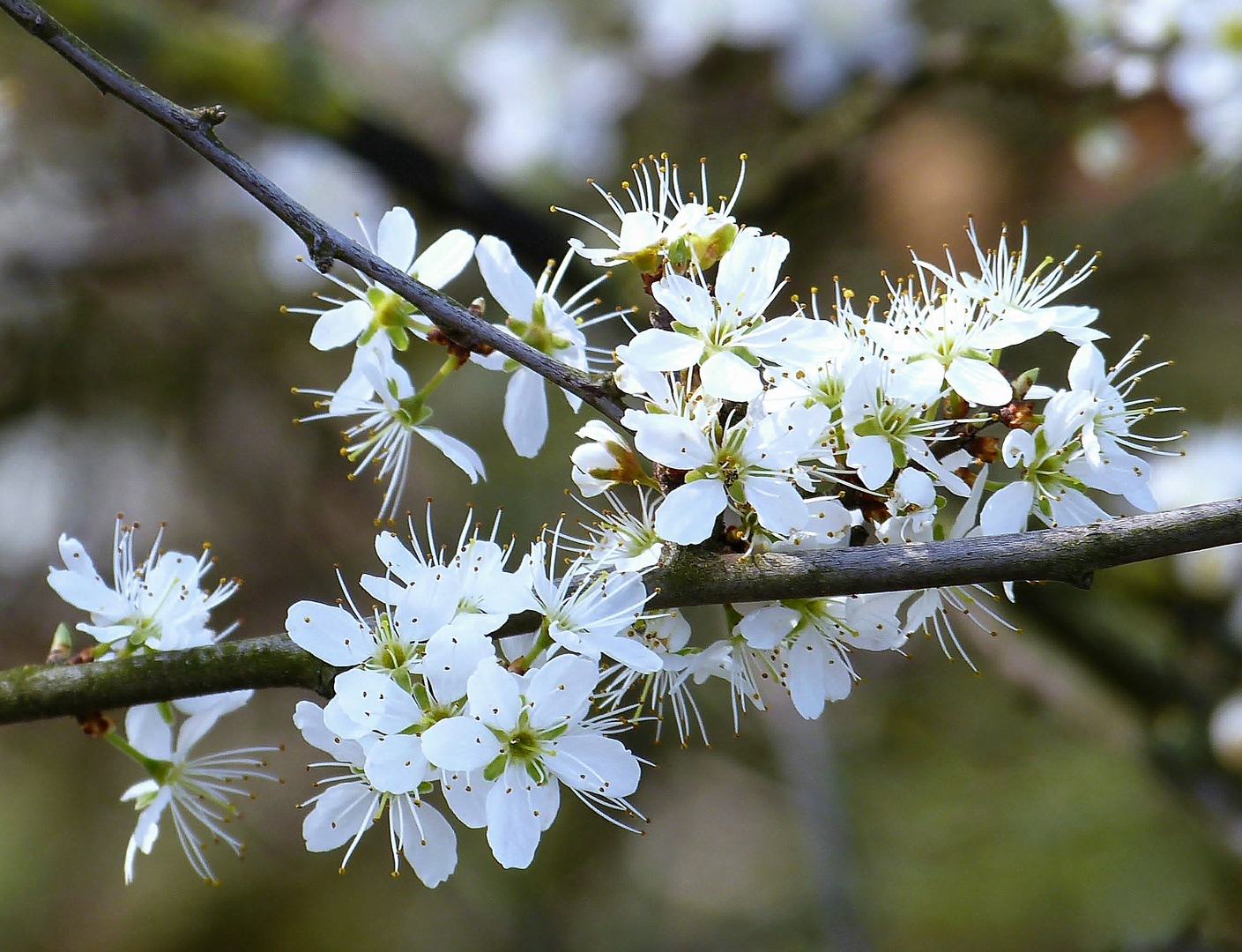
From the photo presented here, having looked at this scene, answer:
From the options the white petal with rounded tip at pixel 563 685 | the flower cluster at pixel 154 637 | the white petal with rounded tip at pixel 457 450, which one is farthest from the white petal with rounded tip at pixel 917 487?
the flower cluster at pixel 154 637

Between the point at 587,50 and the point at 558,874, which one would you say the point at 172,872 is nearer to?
the point at 558,874

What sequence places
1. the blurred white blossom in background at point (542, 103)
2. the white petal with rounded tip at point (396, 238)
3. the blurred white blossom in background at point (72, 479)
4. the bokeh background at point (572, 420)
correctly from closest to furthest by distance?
the white petal with rounded tip at point (396, 238) → the bokeh background at point (572, 420) → the blurred white blossom in background at point (72, 479) → the blurred white blossom in background at point (542, 103)

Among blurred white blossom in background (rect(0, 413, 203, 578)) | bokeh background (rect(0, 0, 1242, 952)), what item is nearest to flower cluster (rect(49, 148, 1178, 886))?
bokeh background (rect(0, 0, 1242, 952))

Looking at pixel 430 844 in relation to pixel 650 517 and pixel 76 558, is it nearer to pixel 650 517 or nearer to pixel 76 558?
pixel 650 517

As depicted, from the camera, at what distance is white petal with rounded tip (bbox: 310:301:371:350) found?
1.21 meters

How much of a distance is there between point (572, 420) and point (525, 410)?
8.59ft

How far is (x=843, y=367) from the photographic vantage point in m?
1.10

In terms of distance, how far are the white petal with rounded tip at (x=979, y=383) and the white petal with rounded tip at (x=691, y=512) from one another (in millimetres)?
272

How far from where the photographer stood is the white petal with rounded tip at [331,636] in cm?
101

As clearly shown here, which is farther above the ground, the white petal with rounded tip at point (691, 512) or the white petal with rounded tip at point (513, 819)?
the white petal with rounded tip at point (691, 512)

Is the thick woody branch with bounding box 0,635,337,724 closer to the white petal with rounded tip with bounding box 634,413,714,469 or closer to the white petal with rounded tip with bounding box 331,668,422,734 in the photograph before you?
the white petal with rounded tip with bounding box 331,668,422,734

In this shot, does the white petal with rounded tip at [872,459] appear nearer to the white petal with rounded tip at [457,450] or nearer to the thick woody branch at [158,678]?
the white petal with rounded tip at [457,450]

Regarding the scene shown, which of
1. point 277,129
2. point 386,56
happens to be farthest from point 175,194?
point 386,56

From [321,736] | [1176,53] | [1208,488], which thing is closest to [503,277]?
[321,736]
